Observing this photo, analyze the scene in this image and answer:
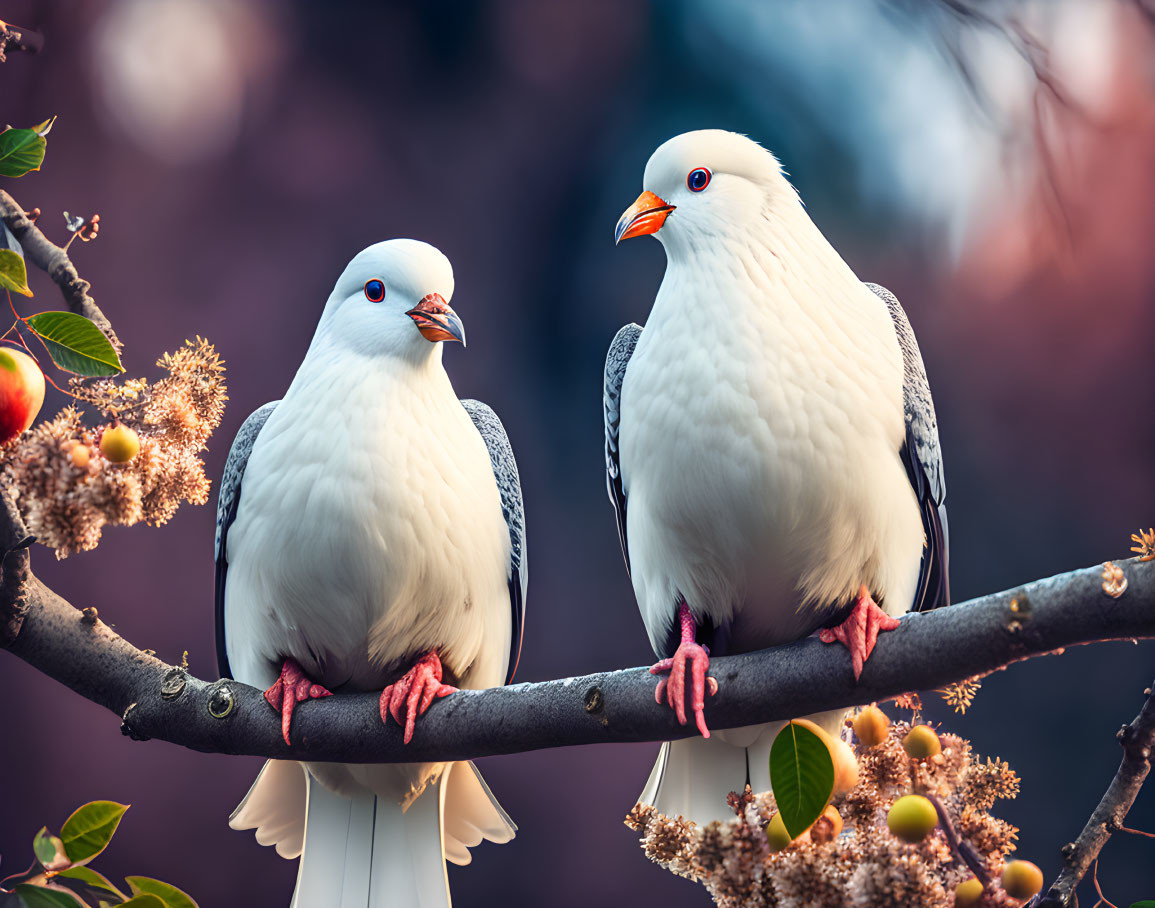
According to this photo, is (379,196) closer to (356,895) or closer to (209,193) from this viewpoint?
(209,193)

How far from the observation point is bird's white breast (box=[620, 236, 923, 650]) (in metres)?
1.02

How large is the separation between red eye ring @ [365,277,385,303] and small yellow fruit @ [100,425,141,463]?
0.43 metres

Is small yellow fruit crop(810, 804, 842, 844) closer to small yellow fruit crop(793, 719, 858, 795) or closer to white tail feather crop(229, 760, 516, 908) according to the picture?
small yellow fruit crop(793, 719, 858, 795)

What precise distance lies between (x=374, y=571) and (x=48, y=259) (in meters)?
0.51

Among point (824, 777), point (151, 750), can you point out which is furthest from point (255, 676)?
point (824, 777)

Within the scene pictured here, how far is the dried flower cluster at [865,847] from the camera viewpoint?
0.84 m

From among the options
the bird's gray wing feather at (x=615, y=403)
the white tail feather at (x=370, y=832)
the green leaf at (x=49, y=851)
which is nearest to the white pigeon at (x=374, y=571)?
the white tail feather at (x=370, y=832)

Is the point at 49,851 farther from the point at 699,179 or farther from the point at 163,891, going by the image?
the point at 699,179

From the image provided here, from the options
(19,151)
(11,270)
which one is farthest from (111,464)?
(19,151)

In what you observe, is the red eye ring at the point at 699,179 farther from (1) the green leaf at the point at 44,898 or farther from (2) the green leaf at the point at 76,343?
(1) the green leaf at the point at 44,898

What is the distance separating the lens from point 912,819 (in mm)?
848

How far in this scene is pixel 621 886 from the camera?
1.45m

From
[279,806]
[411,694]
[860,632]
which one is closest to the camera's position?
[860,632]

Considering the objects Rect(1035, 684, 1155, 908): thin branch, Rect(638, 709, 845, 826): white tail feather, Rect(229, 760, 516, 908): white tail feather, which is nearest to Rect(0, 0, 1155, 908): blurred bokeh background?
Rect(229, 760, 516, 908): white tail feather
